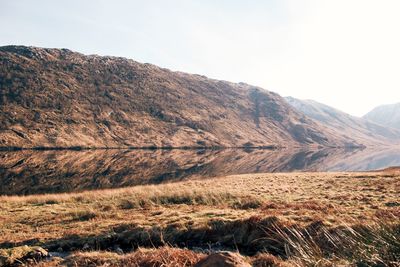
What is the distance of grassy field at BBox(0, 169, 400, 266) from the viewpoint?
5820 millimetres

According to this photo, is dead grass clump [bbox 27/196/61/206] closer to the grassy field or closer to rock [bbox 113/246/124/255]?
the grassy field

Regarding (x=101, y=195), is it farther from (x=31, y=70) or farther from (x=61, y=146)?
(x=31, y=70)

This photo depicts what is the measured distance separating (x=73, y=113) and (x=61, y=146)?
40.8m

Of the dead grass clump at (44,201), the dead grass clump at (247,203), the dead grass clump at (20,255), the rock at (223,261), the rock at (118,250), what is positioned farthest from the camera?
the dead grass clump at (44,201)

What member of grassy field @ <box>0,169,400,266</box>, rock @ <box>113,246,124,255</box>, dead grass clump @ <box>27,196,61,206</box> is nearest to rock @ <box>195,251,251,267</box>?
grassy field @ <box>0,169,400,266</box>

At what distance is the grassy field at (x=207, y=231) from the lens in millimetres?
5820

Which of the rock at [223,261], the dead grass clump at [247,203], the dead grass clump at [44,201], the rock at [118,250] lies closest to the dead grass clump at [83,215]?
the rock at [118,250]

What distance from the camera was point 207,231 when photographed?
16.9 meters

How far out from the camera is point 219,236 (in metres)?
16.5

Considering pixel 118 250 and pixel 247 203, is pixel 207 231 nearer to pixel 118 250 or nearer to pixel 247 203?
pixel 118 250

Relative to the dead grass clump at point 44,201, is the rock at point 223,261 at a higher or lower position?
higher

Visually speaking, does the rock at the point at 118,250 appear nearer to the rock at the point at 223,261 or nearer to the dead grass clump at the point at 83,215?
the dead grass clump at the point at 83,215

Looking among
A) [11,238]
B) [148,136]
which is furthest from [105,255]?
[148,136]

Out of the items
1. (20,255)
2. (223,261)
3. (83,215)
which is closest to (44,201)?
(83,215)
